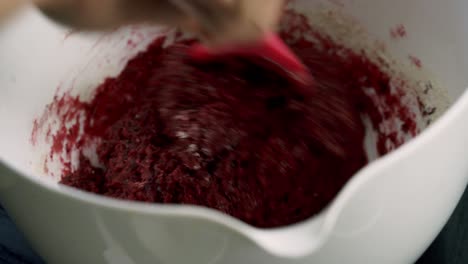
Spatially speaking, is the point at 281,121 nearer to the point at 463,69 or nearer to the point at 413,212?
the point at 463,69

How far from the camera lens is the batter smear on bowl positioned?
0.98 meters

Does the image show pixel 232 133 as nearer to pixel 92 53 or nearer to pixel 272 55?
pixel 272 55

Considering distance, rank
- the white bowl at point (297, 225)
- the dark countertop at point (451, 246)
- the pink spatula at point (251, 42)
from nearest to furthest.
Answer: the white bowl at point (297, 225) → the pink spatula at point (251, 42) → the dark countertop at point (451, 246)

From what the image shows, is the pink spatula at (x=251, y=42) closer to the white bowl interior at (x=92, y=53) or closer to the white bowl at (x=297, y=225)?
the white bowl interior at (x=92, y=53)

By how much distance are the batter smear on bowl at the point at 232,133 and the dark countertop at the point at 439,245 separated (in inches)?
4.7

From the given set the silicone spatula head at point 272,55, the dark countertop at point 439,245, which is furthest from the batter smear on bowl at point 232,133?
the dark countertop at point 439,245

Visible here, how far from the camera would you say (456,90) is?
870 mm

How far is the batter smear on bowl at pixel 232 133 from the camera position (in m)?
0.98

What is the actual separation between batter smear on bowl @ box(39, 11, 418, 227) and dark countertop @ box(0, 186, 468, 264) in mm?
120

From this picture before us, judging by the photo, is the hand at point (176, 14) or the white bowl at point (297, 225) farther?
the hand at point (176, 14)

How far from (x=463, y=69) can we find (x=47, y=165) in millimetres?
624

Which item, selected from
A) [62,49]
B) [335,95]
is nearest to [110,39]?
[62,49]

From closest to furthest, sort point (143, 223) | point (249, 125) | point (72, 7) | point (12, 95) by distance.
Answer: point (143, 223) < point (72, 7) < point (12, 95) < point (249, 125)

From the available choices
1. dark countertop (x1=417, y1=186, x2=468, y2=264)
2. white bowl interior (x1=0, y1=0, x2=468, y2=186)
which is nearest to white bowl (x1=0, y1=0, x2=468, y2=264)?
white bowl interior (x1=0, y1=0, x2=468, y2=186)
